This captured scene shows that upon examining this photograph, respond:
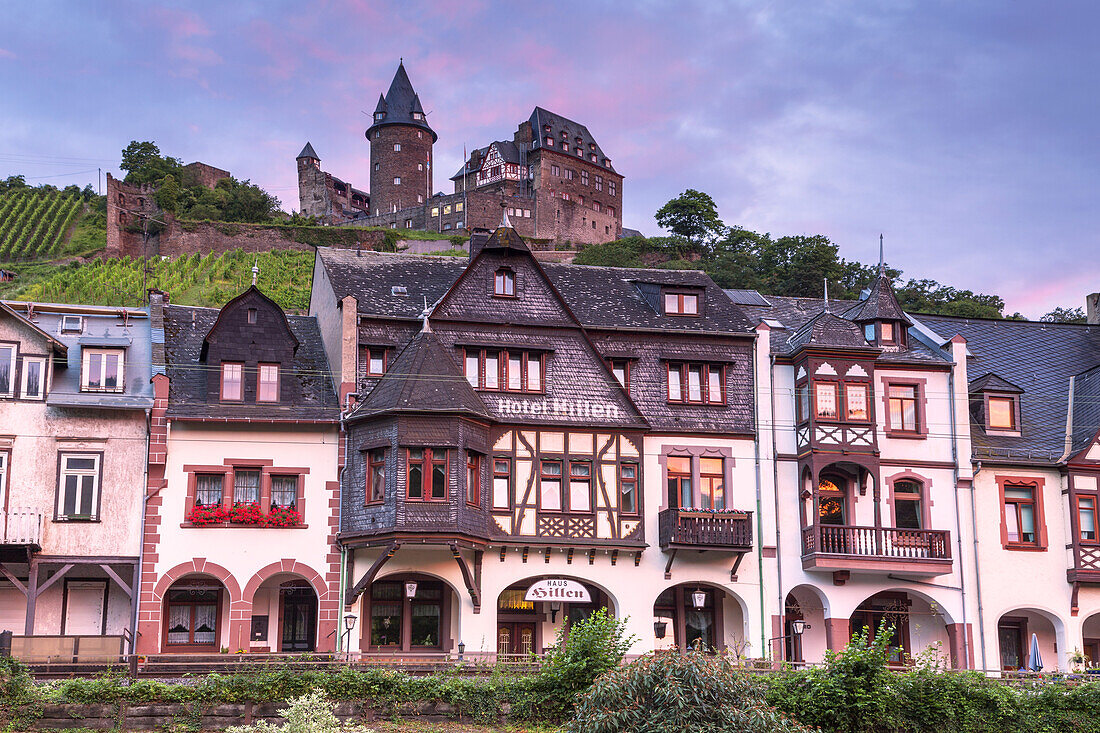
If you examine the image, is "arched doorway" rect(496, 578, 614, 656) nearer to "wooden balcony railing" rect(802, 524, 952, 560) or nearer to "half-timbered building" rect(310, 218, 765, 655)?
"half-timbered building" rect(310, 218, 765, 655)

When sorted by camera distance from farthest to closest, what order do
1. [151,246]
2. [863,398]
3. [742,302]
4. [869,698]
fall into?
[151,246] < [742,302] < [863,398] < [869,698]

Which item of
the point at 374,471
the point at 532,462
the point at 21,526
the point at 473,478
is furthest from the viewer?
the point at 532,462

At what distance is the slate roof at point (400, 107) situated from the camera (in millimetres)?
139125

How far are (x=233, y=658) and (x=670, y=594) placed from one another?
47.4ft

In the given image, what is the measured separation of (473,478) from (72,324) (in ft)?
43.5

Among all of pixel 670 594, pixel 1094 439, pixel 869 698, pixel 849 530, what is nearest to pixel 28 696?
pixel 869 698

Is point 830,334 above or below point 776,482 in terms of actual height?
above

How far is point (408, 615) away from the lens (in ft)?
127

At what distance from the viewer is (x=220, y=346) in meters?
39.3

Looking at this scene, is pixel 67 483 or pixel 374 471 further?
pixel 374 471

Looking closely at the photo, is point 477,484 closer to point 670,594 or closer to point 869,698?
point 670,594

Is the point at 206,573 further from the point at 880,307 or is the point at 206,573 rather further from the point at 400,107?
the point at 400,107

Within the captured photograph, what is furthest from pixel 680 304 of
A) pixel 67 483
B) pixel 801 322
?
pixel 67 483

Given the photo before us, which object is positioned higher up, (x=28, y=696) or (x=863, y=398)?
(x=863, y=398)
